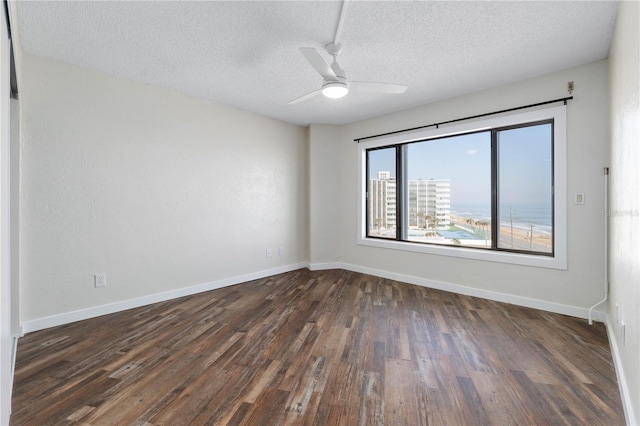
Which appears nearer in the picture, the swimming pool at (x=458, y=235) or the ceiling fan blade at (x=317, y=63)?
the ceiling fan blade at (x=317, y=63)

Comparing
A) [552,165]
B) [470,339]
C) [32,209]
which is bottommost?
[470,339]

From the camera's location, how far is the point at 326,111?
172 inches

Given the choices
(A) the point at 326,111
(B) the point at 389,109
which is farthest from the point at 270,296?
(B) the point at 389,109

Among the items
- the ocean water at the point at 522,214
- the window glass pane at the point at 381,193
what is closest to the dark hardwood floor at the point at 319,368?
the ocean water at the point at 522,214

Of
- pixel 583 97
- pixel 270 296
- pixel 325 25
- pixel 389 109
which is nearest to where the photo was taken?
pixel 325 25

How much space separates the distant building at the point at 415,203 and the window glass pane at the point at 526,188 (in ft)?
2.46

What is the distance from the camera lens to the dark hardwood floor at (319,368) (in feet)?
5.33

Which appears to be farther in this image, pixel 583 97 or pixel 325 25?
pixel 583 97

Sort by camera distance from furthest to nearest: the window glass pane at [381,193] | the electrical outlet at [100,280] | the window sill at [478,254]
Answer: the window glass pane at [381,193] → the window sill at [478,254] → the electrical outlet at [100,280]

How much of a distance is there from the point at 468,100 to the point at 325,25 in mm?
2355

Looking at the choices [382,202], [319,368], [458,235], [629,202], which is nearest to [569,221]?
[458,235]

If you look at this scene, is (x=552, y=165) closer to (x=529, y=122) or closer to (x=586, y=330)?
(x=529, y=122)

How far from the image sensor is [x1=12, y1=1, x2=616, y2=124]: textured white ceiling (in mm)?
2086

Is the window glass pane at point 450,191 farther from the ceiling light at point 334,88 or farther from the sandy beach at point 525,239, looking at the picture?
the ceiling light at point 334,88
